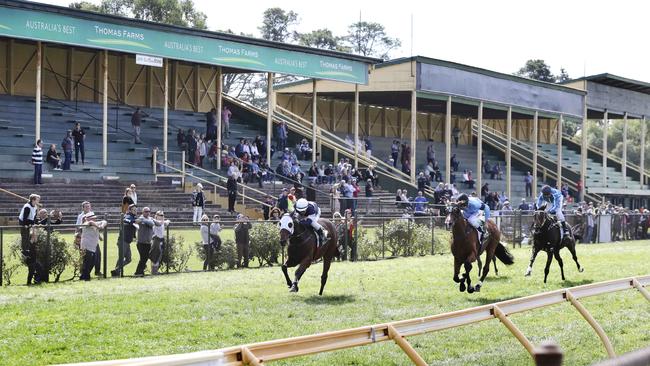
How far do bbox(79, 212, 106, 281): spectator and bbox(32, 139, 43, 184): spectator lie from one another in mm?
10148

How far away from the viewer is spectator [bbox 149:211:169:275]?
2417 cm

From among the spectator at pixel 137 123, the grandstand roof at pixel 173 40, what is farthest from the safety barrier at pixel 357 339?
the spectator at pixel 137 123

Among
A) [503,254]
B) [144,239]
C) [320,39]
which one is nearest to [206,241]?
[144,239]

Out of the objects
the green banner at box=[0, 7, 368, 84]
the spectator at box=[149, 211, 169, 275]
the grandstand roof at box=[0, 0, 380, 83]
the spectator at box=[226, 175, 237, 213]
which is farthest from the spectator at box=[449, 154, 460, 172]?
the spectator at box=[149, 211, 169, 275]

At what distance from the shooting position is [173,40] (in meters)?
40.0

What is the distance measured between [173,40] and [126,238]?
17.8 metres

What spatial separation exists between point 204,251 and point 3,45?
21009 millimetres

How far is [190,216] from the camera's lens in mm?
34312

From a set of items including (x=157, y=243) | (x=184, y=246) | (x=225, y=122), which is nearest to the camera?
(x=157, y=243)

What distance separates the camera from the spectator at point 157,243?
2417 centimetres

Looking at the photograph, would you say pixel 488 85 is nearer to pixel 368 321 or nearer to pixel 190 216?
pixel 190 216

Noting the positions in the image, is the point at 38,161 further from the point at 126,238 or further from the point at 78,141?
the point at 126,238

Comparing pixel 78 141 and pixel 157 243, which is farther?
pixel 78 141

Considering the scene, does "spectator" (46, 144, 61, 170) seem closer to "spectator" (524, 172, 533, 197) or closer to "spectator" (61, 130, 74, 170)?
"spectator" (61, 130, 74, 170)
